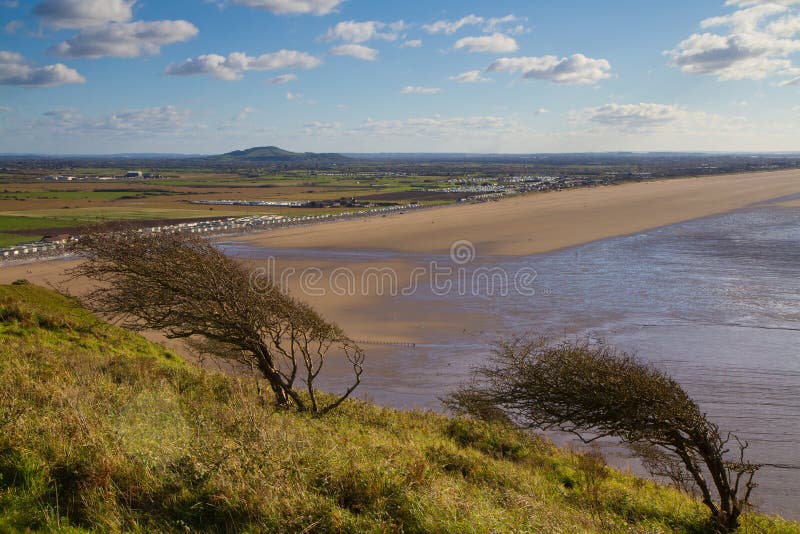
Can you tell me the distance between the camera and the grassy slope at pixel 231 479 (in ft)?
16.2

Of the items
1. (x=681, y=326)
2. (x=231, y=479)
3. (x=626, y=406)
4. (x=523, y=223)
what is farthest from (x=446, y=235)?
(x=231, y=479)

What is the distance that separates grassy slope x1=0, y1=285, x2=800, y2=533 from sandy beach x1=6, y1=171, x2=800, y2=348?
5.66m

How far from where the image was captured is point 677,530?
802 centimetres

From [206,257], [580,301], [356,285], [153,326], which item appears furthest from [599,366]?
[356,285]

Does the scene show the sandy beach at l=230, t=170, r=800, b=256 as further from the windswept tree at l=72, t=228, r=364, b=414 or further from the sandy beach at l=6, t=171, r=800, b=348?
the windswept tree at l=72, t=228, r=364, b=414

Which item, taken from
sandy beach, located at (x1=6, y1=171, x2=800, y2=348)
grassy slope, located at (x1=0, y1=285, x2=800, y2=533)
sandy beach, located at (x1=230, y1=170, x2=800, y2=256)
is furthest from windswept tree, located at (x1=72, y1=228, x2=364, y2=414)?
sandy beach, located at (x1=230, y1=170, x2=800, y2=256)

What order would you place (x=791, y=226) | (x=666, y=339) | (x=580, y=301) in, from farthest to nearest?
(x=791, y=226)
(x=580, y=301)
(x=666, y=339)

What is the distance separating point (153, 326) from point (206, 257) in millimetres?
1497

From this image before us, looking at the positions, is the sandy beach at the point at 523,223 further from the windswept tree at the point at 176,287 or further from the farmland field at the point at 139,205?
the windswept tree at the point at 176,287

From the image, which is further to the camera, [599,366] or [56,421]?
[599,366]

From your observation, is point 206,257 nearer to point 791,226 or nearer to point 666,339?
point 666,339

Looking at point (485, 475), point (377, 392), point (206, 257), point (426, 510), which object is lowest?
point (377, 392)

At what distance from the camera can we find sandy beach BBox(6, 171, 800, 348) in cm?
2514

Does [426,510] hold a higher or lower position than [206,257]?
lower
